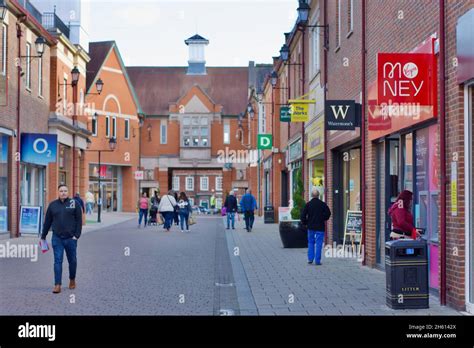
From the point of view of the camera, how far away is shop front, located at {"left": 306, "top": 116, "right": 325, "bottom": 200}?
21.7 metres

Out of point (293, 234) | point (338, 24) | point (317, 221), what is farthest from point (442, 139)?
point (293, 234)

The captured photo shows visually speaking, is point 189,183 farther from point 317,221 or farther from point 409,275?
point 409,275

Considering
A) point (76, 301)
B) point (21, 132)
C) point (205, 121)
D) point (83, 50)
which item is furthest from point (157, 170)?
point (76, 301)

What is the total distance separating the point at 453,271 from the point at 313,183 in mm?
15111

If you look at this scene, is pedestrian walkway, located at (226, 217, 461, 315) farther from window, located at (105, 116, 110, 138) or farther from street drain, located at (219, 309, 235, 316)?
window, located at (105, 116, 110, 138)

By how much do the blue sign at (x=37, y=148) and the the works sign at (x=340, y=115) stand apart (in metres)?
14.1

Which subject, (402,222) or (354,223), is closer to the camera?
(402,222)

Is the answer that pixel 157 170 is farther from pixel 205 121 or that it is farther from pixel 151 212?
pixel 151 212

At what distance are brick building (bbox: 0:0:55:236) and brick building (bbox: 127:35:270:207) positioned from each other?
34390mm

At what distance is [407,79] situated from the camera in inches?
433

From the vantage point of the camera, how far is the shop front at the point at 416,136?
35.4ft

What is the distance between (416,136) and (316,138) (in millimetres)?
10616
